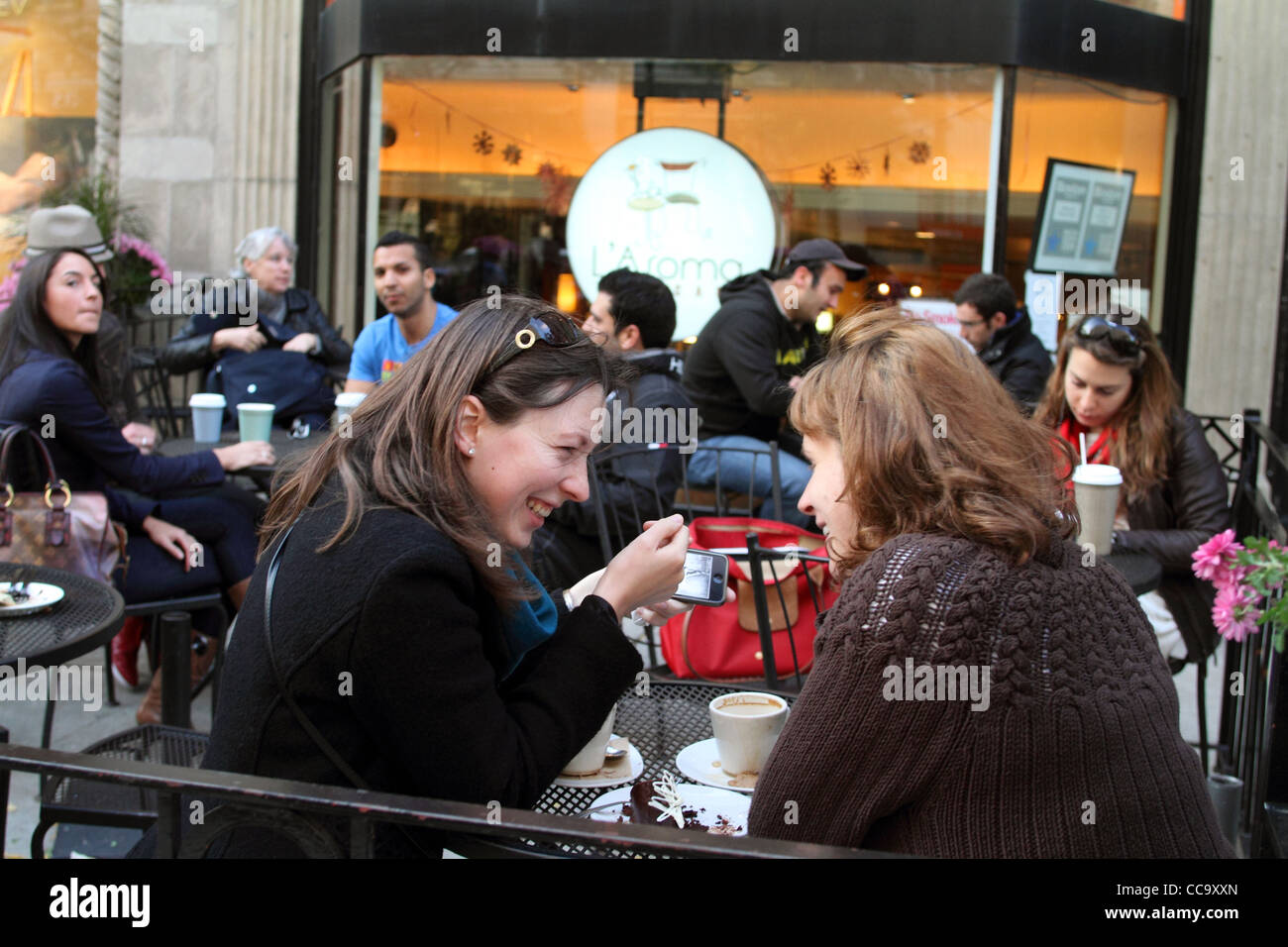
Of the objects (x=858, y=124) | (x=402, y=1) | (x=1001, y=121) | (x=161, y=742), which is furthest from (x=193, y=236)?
(x=161, y=742)

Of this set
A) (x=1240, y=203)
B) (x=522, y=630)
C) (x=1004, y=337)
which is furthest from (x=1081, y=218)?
(x=522, y=630)

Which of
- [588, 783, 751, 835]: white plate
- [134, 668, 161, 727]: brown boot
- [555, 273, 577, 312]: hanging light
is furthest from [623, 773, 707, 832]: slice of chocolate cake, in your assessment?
[555, 273, 577, 312]: hanging light

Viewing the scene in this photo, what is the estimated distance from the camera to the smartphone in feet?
7.35

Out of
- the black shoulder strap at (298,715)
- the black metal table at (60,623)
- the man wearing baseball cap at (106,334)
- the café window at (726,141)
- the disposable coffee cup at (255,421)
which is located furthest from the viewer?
the café window at (726,141)

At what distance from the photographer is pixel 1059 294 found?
841 cm

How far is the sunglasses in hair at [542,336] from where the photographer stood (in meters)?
1.92

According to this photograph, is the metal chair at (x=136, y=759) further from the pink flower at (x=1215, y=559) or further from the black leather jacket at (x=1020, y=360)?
the black leather jacket at (x=1020, y=360)

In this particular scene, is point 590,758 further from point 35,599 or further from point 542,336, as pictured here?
point 35,599

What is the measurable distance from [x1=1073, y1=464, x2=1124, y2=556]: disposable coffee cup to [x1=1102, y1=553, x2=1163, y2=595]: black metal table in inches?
3.6

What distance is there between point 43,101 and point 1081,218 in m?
7.62

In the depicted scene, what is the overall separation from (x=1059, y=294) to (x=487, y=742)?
296 inches

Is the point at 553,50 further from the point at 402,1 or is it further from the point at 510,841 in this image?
the point at 510,841

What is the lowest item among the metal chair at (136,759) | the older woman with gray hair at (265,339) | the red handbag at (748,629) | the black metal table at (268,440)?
the metal chair at (136,759)

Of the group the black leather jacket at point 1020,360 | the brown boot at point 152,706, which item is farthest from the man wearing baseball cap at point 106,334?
the black leather jacket at point 1020,360
